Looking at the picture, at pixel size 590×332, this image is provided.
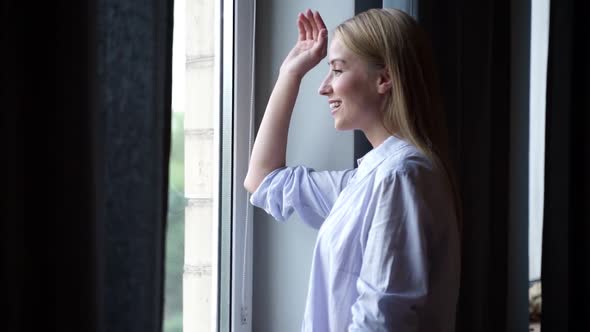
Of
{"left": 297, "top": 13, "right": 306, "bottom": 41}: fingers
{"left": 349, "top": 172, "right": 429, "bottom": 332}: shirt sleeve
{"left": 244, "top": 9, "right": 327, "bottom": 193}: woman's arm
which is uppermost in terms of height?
{"left": 297, "top": 13, "right": 306, "bottom": 41}: fingers

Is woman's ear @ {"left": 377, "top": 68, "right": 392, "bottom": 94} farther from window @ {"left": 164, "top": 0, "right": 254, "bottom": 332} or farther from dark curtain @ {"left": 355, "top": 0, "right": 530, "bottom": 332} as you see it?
window @ {"left": 164, "top": 0, "right": 254, "bottom": 332}

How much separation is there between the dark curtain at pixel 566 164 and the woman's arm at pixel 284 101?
1.03 m

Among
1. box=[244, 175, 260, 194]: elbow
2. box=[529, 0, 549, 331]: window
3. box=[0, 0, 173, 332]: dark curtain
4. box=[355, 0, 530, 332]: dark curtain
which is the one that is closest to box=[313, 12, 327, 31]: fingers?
box=[355, 0, 530, 332]: dark curtain

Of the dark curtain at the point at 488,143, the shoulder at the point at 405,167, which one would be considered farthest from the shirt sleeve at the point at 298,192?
the dark curtain at the point at 488,143

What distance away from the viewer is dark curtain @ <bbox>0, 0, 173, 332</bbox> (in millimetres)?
784

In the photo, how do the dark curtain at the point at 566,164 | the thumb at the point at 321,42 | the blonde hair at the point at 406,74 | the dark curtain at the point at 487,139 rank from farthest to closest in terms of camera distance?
1. the dark curtain at the point at 566,164
2. the dark curtain at the point at 487,139
3. the thumb at the point at 321,42
4. the blonde hair at the point at 406,74

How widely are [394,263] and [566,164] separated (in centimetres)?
127

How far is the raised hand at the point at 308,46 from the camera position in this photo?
1574 millimetres

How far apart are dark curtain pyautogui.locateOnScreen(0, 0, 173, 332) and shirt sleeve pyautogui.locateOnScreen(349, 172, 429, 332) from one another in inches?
15.7

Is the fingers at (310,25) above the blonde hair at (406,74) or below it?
above

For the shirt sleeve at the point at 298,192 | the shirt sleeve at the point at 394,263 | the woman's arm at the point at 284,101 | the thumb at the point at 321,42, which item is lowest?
the shirt sleeve at the point at 394,263

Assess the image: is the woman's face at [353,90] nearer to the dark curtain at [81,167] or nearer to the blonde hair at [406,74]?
the blonde hair at [406,74]

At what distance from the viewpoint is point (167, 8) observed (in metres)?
0.96

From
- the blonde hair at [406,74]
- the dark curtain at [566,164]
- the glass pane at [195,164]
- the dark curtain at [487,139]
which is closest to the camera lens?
the blonde hair at [406,74]
